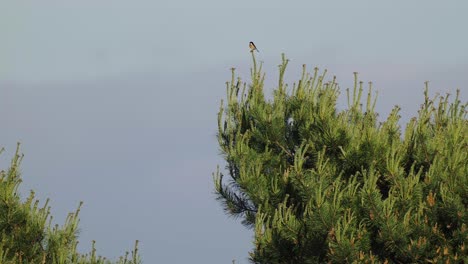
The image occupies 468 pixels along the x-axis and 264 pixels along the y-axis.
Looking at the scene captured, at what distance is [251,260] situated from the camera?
69.3 ft

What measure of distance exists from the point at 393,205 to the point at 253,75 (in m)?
5.26

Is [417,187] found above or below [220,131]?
below

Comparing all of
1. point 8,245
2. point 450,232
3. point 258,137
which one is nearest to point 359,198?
point 450,232

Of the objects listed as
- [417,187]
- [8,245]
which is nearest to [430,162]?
[417,187]

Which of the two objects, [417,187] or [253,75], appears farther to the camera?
[253,75]

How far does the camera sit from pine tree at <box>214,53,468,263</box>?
64.1ft

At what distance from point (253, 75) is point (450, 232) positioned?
608 centimetres

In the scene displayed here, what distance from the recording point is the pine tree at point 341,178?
64.1ft

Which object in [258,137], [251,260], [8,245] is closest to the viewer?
[8,245]

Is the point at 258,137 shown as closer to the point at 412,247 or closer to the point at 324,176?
the point at 324,176

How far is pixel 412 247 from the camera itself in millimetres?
19625

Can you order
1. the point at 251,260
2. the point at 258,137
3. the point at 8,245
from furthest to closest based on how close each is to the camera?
the point at 258,137 < the point at 251,260 < the point at 8,245

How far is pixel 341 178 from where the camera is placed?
21.7m

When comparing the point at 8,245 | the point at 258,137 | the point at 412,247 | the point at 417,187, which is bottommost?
the point at 8,245
